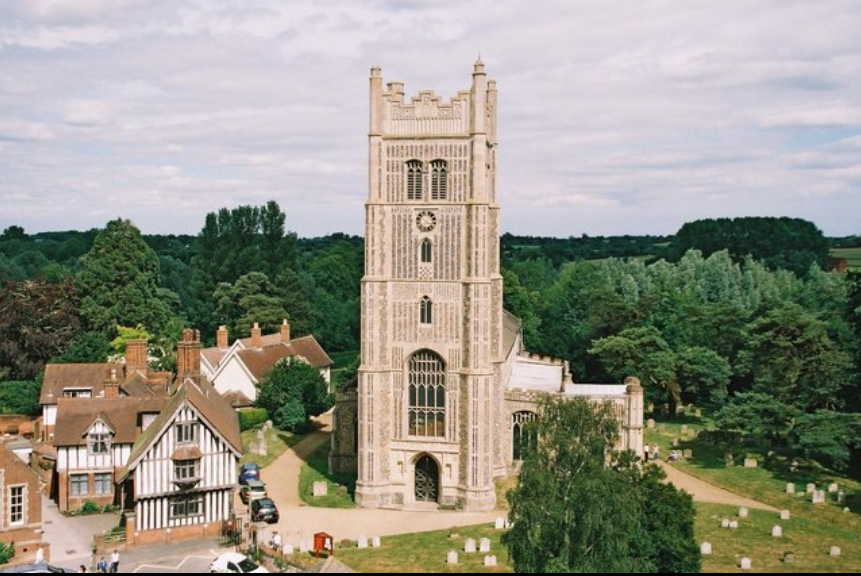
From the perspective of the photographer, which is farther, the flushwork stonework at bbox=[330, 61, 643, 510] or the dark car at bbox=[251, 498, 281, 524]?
the flushwork stonework at bbox=[330, 61, 643, 510]

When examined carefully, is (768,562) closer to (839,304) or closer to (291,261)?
(839,304)

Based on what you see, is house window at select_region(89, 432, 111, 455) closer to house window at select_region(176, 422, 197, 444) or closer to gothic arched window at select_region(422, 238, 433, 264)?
house window at select_region(176, 422, 197, 444)

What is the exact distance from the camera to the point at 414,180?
130 ft

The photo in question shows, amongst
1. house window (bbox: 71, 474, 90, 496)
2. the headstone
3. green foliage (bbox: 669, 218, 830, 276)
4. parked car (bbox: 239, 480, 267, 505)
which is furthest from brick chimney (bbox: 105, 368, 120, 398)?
green foliage (bbox: 669, 218, 830, 276)

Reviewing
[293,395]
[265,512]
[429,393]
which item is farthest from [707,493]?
[293,395]

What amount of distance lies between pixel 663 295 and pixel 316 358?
25068 millimetres

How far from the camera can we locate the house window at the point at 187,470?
35.1m

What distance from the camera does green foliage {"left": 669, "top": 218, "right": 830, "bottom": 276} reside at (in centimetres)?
13162

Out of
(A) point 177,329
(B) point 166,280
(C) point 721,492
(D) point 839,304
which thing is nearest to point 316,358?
(A) point 177,329

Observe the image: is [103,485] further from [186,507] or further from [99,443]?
[186,507]

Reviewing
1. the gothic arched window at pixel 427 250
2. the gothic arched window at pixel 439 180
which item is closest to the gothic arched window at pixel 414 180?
the gothic arched window at pixel 439 180

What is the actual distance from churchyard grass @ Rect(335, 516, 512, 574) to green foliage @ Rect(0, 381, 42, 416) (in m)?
30.2

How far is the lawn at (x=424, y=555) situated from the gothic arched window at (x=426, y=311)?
29.5 feet

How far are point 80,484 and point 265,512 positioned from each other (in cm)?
892
